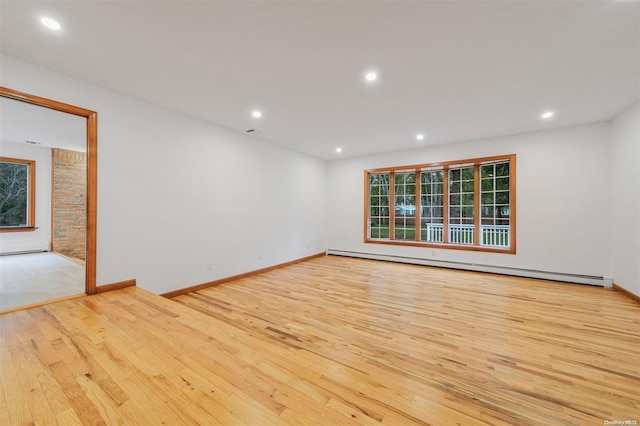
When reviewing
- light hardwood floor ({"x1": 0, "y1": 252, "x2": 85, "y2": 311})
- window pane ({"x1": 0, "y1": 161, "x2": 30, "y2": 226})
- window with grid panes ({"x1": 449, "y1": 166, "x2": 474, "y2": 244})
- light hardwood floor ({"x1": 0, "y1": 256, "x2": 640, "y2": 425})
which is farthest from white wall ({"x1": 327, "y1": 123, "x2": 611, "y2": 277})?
window pane ({"x1": 0, "y1": 161, "x2": 30, "y2": 226})

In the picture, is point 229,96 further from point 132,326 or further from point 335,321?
point 335,321

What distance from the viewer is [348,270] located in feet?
17.0

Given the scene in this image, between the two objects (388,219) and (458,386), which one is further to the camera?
(388,219)

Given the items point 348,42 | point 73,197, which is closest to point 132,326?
point 348,42

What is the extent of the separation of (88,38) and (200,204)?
229 cm

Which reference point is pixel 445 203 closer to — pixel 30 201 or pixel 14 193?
pixel 14 193

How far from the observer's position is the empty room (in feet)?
5.04

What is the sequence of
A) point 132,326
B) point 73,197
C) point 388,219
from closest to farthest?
point 132,326 → point 73,197 → point 388,219

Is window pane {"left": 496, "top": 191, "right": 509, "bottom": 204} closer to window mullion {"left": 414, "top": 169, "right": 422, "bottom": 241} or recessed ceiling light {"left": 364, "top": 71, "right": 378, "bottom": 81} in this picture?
window mullion {"left": 414, "top": 169, "right": 422, "bottom": 241}

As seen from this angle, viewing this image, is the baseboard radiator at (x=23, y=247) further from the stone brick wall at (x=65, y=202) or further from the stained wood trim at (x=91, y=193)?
the stained wood trim at (x=91, y=193)

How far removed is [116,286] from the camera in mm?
2957

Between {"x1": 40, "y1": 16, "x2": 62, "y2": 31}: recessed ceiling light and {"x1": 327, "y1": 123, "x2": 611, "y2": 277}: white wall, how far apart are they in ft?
19.4

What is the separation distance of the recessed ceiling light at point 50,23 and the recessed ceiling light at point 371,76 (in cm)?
263

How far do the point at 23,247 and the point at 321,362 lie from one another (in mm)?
7100
